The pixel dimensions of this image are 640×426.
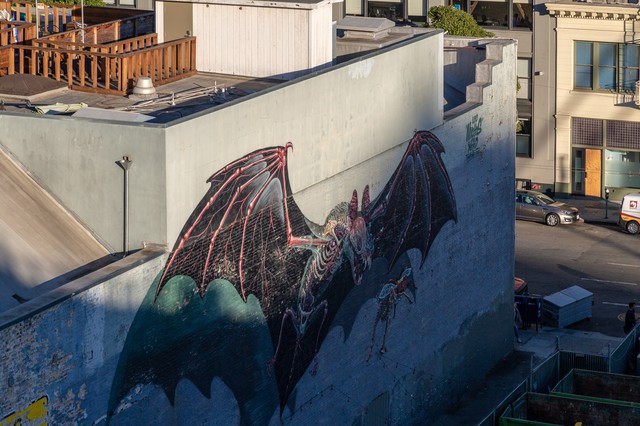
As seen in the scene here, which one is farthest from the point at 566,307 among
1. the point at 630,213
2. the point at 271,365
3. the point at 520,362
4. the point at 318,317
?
the point at 271,365

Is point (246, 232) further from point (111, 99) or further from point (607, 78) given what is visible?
point (607, 78)

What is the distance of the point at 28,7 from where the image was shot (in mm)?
35469

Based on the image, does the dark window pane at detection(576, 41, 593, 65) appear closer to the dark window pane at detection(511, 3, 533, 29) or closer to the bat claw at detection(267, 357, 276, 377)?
the dark window pane at detection(511, 3, 533, 29)

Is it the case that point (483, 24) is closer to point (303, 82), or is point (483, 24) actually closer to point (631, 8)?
point (631, 8)

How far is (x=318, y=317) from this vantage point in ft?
99.6

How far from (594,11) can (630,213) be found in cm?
1021

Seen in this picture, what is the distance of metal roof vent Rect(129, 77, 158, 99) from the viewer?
30652 mm

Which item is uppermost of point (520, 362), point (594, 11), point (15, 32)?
point (594, 11)

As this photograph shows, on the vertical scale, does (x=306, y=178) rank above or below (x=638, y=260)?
above

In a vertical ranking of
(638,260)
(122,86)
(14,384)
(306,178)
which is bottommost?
(638,260)

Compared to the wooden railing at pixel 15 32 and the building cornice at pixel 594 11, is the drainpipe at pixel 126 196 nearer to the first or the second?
the wooden railing at pixel 15 32

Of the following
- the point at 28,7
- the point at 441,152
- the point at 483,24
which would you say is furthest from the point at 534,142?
the point at 28,7

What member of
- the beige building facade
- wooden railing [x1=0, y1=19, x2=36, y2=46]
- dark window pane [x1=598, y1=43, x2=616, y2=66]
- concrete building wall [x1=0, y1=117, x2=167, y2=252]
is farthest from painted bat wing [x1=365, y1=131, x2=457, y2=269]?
dark window pane [x1=598, y1=43, x2=616, y2=66]

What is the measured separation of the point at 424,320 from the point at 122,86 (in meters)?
10.4
